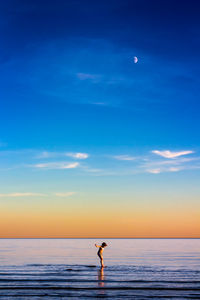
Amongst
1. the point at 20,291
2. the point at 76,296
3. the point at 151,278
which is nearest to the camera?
the point at 76,296

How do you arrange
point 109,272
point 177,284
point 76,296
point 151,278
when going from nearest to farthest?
point 76,296 → point 177,284 → point 151,278 → point 109,272

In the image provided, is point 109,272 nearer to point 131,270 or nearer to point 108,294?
point 131,270

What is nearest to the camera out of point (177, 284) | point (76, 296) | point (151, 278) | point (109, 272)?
point (76, 296)

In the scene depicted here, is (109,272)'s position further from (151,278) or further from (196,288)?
(196,288)

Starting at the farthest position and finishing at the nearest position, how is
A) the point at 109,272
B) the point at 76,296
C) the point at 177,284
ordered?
the point at 109,272, the point at 177,284, the point at 76,296

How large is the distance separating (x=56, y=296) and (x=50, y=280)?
6164mm

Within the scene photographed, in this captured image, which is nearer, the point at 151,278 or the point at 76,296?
the point at 76,296

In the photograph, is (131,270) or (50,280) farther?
(131,270)

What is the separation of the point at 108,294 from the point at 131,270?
495 inches

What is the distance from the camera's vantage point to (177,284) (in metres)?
25.9

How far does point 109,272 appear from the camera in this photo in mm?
32156

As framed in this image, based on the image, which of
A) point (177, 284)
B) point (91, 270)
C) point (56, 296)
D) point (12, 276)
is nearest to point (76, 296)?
point (56, 296)

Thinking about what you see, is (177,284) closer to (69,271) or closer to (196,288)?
(196,288)

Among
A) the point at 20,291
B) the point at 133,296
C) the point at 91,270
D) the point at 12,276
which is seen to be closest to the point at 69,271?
the point at 91,270
